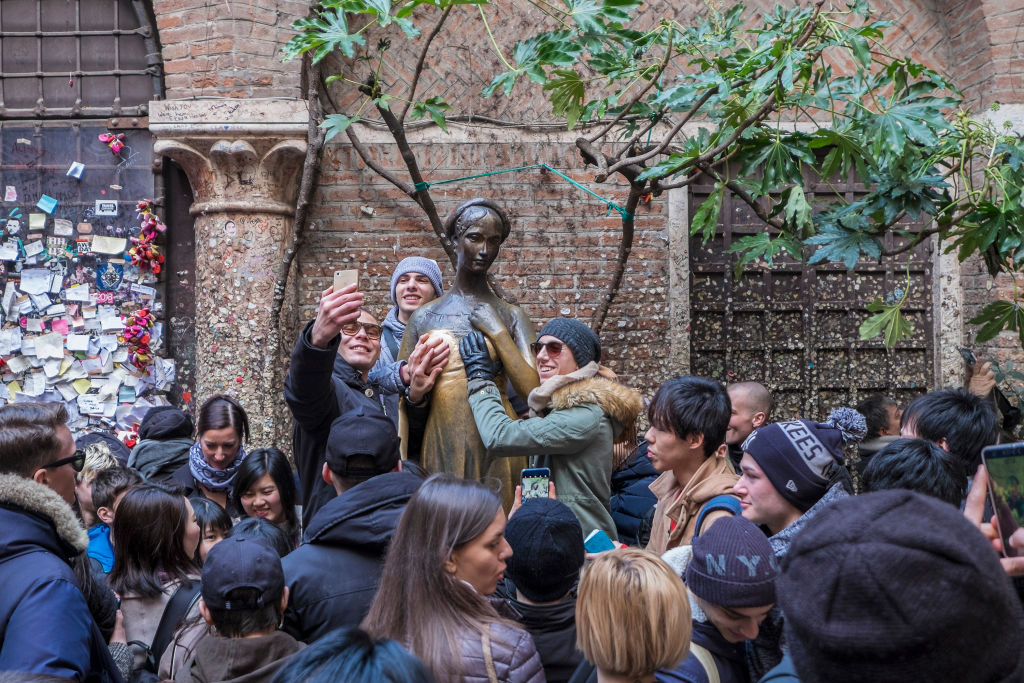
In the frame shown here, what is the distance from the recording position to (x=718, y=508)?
2.88 m

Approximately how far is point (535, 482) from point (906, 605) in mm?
2354

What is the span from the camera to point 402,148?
5.62m

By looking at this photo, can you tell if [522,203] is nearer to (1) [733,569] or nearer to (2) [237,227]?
(2) [237,227]

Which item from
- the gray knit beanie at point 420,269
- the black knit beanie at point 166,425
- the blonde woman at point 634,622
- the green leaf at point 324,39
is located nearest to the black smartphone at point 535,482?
the blonde woman at point 634,622

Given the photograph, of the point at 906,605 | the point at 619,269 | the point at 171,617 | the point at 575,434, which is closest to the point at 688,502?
the point at 575,434

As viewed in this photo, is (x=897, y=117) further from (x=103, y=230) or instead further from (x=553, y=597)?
(x=103, y=230)

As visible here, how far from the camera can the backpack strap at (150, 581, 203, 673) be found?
282cm

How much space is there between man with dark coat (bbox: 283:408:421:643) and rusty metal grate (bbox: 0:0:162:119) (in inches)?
185

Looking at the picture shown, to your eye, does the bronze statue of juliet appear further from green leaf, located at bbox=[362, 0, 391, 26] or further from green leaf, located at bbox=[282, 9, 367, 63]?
green leaf, located at bbox=[282, 9, 367, 63]

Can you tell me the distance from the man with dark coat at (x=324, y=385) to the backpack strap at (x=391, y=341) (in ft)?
1.87

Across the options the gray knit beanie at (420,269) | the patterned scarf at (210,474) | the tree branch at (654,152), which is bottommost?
the patterned scarf at (210,474)

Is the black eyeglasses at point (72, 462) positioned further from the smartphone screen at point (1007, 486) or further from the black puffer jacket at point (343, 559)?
the smartphone screen at point (1007, 486)

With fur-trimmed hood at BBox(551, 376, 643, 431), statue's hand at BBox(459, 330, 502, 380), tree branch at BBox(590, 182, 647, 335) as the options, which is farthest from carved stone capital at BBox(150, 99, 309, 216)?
fur-trimmed hood at BBox(551, 376, 643, 431)

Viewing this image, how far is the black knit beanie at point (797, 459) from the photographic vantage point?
2.64m
